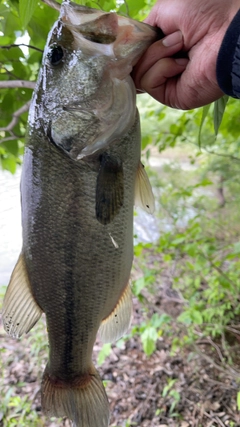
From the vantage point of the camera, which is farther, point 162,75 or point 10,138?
point 10,138

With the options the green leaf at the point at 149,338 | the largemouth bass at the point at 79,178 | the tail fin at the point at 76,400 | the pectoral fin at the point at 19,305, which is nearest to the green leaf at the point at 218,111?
the largemouth bass at the point at 79,178

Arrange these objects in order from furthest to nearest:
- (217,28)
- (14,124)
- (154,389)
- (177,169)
Result: 1. (177,169)
2. (154,389)
3. (14,124)
4. (217,28)

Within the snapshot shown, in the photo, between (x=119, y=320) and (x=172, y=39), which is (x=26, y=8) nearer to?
(x=172, y=39)

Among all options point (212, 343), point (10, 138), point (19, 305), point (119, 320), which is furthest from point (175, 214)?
point (19, 305)

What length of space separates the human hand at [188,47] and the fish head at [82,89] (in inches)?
2.0

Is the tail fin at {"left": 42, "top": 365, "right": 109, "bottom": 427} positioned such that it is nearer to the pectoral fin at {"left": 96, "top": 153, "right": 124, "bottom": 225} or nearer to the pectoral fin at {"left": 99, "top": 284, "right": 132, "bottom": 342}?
the pectoral fin at {"left": 99, "top": 284, "right": 132, "bottom": 342}

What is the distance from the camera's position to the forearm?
91 cm

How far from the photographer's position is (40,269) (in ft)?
3.83

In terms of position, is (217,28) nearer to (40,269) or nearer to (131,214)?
(131,214)

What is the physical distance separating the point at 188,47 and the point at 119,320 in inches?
36.3

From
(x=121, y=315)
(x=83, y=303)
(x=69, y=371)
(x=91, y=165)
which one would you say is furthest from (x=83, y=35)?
(x=69, y=371)

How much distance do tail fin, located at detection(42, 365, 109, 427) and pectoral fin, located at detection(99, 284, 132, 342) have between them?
0.17 metres

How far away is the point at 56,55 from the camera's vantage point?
1.07 meters

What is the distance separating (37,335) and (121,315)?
232 centimetres
